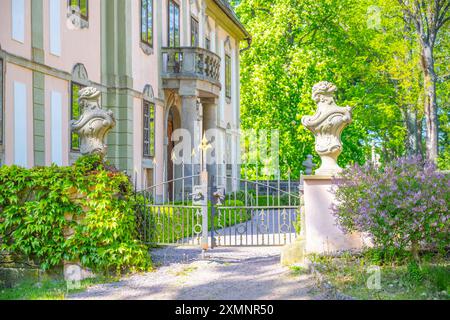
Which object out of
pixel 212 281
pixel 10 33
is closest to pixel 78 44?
pixel 10 33

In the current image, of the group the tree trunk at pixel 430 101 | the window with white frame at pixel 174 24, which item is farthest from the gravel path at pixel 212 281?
the window with white frame at pixel 174 24

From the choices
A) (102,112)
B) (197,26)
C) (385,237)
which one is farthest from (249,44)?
(385,237)

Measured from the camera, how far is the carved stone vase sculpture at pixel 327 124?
9695mm

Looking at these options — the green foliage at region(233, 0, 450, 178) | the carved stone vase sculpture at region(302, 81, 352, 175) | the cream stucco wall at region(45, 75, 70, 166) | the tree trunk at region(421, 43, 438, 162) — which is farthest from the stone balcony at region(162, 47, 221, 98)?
the carved stone vase sculpture at region(302, 81, 352, 175)

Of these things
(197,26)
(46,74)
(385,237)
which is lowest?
(385,237)

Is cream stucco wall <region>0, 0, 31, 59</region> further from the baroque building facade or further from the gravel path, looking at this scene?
the gravel path

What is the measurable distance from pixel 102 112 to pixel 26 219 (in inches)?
83.9

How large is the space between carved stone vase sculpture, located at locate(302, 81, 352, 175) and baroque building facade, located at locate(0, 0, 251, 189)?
3.11 meters

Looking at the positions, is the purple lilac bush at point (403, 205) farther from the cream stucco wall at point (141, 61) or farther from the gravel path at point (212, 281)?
the cream stucco wall at point (141, 61)

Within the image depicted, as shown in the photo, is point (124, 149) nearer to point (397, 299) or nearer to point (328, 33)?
point (397, 299)

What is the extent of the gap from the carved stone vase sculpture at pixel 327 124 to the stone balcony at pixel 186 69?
1065 cm

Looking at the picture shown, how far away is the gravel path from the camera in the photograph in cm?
770

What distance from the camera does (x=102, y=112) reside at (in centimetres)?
→ 1009

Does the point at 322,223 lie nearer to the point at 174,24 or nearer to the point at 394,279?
the point at 394,279
